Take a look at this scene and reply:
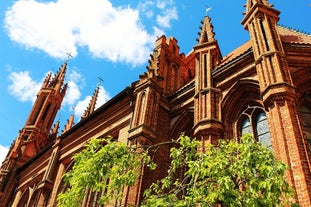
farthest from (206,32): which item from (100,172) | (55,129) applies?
(55,129)

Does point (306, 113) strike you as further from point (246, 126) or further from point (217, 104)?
point (217, 104)

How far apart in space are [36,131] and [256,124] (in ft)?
81.8

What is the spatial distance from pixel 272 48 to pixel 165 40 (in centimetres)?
876

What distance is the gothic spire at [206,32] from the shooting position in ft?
49.6

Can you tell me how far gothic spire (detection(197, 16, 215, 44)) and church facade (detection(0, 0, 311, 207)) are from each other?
0.16 feet

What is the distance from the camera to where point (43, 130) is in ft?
106

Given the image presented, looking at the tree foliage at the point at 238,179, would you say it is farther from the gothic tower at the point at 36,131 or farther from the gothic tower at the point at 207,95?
the gothic tower at the point at 36,131

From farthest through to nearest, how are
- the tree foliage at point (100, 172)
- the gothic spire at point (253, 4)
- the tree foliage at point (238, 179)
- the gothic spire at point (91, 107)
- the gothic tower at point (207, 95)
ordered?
the gothic spire at point (91, 107) → the gothic spire at point (253, 4) → the gothic tower at point (207, 95) → the tree foliage at point (100, 172) → the tree foliage at point (238, 179)

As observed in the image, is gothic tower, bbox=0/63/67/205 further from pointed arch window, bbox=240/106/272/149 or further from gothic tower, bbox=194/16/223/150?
pointed arch window, bbox=240/106/272/149

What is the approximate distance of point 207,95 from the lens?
12.2 m

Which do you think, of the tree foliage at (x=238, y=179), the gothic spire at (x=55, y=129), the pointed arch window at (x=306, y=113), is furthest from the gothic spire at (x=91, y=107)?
the tree foliage at (x=238, y=179)

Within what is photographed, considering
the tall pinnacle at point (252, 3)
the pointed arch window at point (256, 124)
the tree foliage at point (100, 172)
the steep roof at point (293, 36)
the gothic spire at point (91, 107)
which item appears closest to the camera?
the tree foliage at point (100, 172)

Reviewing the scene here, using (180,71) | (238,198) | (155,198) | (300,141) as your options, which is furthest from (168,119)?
(238,198)

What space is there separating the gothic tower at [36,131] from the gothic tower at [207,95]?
1560cm
